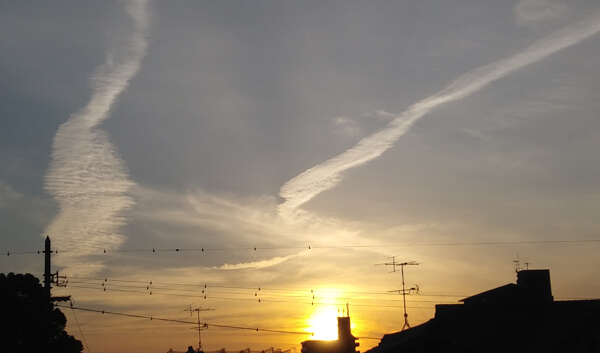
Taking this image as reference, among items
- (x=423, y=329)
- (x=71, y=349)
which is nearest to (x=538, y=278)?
(x=423, y=329)

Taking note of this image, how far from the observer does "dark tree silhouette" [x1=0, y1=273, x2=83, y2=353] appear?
197 feet

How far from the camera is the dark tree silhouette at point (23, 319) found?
59.9 m

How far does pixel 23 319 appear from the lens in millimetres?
61000

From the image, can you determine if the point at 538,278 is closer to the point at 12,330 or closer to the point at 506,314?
the point at 506,314

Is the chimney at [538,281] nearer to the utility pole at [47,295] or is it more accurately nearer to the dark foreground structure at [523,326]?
the dark foreground structure at [523,326]

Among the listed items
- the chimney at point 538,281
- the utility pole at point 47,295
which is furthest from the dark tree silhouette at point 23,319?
the chimney at point 538,281

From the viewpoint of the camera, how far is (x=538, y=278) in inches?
2562

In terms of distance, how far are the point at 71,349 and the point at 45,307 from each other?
2333cm

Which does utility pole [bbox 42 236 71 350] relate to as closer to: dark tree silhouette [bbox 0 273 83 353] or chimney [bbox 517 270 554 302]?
dark tree silhouette [bbox 0 273 83 353]

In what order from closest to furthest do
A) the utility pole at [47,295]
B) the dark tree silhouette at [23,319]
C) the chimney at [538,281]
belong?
1. the utility pole at [47,295]
2. the dark tree silhouette at [23,319]
3. the chimney at [538,281]

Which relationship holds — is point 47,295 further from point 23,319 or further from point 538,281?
point 538,281

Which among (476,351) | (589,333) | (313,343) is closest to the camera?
(476,351)

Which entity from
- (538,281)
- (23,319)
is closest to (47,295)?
(23,319)

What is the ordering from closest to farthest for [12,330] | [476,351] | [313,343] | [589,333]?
1. [476,351]
2. [589,333]
3. [12,330]
4. [313,343]
